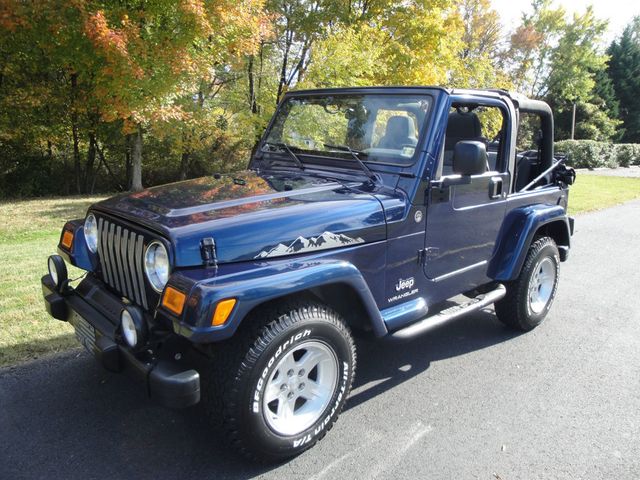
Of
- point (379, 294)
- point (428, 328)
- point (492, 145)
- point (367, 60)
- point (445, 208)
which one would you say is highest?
point (367, 60)

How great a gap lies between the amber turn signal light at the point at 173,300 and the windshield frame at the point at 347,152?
5.27 ft

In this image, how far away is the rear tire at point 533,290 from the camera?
4.14 meters

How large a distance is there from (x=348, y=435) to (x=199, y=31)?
7.69 metres

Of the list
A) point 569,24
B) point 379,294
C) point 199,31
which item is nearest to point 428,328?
point 379,294

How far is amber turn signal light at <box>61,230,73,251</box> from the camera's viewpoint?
3248 mm

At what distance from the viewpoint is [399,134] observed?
3.33 metres

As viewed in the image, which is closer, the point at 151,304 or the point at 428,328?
the point at 151,304

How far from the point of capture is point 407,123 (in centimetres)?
329

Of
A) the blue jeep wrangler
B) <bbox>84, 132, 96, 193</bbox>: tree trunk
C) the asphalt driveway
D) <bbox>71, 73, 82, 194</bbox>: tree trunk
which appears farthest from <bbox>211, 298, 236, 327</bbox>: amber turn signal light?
<bbox>84, 132, 96, 193</bbox>: tree trunk

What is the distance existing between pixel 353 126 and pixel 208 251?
168cm

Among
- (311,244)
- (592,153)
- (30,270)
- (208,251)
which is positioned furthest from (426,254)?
(592,153)

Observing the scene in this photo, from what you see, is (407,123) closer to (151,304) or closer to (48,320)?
(151,304)

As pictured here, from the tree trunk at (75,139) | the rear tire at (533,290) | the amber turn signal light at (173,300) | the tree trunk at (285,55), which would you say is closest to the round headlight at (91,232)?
the amber turn signal light at (173,300)

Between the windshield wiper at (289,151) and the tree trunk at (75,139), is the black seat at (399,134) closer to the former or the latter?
the windshield wiper at (289,151)
